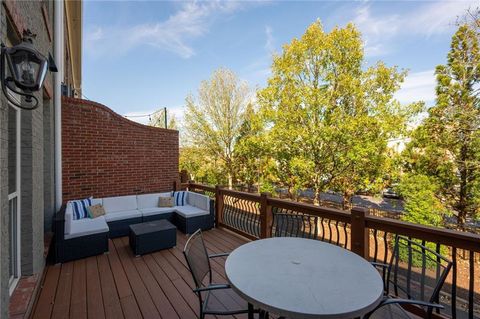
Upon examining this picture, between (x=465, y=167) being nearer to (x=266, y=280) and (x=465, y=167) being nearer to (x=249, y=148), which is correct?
(x=249, y=148)

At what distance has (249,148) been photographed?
40.4 ft

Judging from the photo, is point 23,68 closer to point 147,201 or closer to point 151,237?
point 151,237

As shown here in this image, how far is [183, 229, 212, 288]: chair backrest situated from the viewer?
1.60 meters

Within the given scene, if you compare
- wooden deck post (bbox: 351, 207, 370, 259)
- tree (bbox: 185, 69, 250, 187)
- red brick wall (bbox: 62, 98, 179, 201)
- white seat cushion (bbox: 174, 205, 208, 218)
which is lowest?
white seat cushion (bbox: 174, 205, 208, 218)

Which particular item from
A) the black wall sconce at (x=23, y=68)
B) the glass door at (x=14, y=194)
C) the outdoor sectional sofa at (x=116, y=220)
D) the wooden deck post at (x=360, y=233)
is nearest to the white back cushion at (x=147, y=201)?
the outdoor sectional sofa at (x=116, y=220)

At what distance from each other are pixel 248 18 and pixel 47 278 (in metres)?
8.74

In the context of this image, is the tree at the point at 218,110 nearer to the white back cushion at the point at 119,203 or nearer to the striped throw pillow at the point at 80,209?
the white back cushion at the point at 119,203

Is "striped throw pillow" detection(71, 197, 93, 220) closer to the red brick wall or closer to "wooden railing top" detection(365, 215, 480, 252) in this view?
the red brick wall

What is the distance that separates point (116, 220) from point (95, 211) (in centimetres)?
44

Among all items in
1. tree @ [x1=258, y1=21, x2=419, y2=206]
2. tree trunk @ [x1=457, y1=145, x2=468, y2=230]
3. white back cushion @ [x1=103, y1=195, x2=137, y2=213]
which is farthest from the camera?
tree trunk @ [x1=457, y1=145, x2=468, y2=230]

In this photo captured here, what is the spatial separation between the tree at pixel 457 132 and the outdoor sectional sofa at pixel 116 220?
10124 mm

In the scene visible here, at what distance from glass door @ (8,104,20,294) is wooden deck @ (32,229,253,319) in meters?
0.47

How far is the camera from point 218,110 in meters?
13.7

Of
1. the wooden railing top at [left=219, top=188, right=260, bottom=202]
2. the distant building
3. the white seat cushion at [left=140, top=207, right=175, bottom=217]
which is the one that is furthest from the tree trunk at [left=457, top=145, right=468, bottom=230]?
the white seat cushion at [left=140, top=207, right=175, bottom=217]
